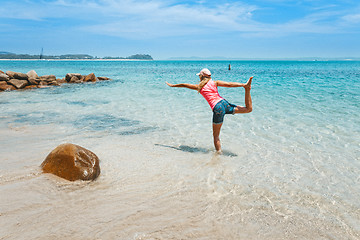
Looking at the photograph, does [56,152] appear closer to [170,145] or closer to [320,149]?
[170,145]

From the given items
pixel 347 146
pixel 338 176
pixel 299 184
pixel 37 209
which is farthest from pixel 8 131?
pixel 347 146

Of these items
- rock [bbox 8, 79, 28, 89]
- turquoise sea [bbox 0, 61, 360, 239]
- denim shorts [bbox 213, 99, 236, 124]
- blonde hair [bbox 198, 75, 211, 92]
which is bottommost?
turquoise sea [bbox 0, 61, 360, 239]

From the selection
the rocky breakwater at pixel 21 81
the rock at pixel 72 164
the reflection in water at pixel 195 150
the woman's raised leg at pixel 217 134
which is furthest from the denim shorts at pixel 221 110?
the rocky breakwater at pixel 21 81

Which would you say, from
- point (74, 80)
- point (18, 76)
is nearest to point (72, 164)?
point (18, 76)

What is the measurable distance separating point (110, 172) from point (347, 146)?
5.80m

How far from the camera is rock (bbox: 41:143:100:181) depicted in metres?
4.64

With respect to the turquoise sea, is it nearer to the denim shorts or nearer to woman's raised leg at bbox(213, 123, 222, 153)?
woman's raised leg at bbox(213, 123, 222, 153)

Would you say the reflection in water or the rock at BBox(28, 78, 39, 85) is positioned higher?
the rock at BBox(28, 78, 39, 85)

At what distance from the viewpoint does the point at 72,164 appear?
469 cm

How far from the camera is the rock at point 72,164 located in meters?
4.64

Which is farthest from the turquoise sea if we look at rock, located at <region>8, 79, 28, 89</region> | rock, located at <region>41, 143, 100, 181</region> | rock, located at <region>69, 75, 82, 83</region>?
rock, located at <region>69, 75, 82, 83</region>

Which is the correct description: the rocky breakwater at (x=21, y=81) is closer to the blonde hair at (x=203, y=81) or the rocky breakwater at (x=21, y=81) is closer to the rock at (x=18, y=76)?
the rock at (x=18, y=76)

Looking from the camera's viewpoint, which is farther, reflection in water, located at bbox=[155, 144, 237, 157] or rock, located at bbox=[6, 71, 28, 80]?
rock, located at bbox=[6, 71, 28, 80]

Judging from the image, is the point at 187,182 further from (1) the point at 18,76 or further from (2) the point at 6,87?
(1) the point at 18,76
